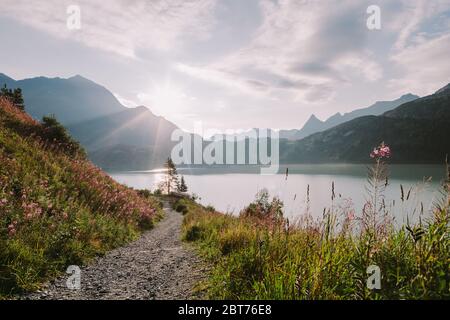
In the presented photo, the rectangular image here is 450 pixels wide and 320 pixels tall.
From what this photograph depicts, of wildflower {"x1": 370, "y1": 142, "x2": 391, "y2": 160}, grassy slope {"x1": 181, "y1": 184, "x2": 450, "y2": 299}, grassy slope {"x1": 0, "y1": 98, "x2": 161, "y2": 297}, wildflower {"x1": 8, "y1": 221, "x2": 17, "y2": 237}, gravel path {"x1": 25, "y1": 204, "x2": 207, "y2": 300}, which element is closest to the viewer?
grassy slope {"x1": 181, "y1": 184, "x2": 450, "y2": 299}

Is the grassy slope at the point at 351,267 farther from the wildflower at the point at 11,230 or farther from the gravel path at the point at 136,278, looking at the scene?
the wildflower at the point at 11,230

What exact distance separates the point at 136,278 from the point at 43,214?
172 inches

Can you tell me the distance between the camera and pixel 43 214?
30.3ft

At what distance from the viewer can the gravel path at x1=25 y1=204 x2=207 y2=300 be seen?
589 centimetres

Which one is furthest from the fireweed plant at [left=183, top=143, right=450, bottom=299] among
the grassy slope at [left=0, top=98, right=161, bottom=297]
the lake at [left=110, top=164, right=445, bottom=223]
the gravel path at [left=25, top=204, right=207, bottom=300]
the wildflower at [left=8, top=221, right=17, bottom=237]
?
the wildflower at [left=8, top=221, right=17, bottom=237]

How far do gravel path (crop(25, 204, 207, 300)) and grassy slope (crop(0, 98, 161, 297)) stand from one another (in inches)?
21.1

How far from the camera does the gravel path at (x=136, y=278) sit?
589cm

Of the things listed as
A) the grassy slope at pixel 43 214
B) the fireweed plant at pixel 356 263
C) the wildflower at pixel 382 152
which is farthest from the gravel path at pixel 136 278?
the wildflower at pixel 382 152

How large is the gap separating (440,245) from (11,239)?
28.3 feet

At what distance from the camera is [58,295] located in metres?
5.75

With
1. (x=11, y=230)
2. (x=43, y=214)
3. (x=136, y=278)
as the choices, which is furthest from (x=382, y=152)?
(x=43, y=214)

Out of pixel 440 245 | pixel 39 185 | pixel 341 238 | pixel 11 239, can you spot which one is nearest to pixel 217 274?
pixel 341 238

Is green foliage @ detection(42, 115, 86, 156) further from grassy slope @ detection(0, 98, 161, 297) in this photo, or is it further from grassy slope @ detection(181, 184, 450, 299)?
grassy slope @ detection(181, 184, 450, 299)
